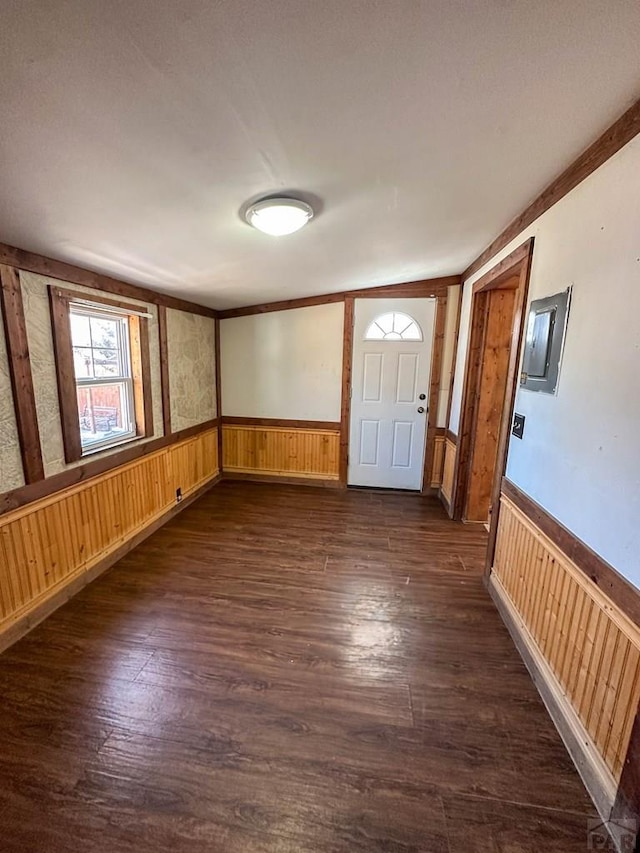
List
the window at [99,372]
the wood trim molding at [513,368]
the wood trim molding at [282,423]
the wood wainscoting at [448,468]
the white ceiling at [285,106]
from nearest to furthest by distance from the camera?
the white ceiling at [285,106] → the wood trim molding at [513,368] → the window at [99,372] → the wood wainscoting at [448,468] → the wood trim molding at [282,423]

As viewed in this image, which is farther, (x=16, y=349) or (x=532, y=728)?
(x=16, y=349)

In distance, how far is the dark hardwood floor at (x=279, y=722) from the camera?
119cm

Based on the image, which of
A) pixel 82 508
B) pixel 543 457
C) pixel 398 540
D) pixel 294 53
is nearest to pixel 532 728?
pixel 543 457

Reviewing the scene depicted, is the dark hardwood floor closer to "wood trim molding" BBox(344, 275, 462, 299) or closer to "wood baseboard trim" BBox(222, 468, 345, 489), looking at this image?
"wood baseboard trim" BBox(222, 468, 345, 489)

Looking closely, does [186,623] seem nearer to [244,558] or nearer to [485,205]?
[244,558]

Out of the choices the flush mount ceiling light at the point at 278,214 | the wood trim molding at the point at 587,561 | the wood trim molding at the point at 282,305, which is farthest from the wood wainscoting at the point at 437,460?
the flush mount ceiling light at the point at 278,214

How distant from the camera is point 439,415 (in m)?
4.01

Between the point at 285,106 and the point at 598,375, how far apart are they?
1.42 metres

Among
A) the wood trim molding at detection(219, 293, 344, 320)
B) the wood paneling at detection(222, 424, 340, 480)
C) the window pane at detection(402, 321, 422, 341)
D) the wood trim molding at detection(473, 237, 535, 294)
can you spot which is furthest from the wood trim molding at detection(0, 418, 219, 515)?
the wood trim molding at detection(473, 237, 535, 294)

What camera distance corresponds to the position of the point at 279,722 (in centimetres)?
152

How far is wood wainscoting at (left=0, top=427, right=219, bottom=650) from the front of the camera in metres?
1.91

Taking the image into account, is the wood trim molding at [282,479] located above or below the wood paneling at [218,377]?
below

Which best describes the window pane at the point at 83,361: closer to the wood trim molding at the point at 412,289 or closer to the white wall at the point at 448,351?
→ the wood trim molding at the point at 412,289

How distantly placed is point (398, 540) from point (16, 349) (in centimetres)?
287
